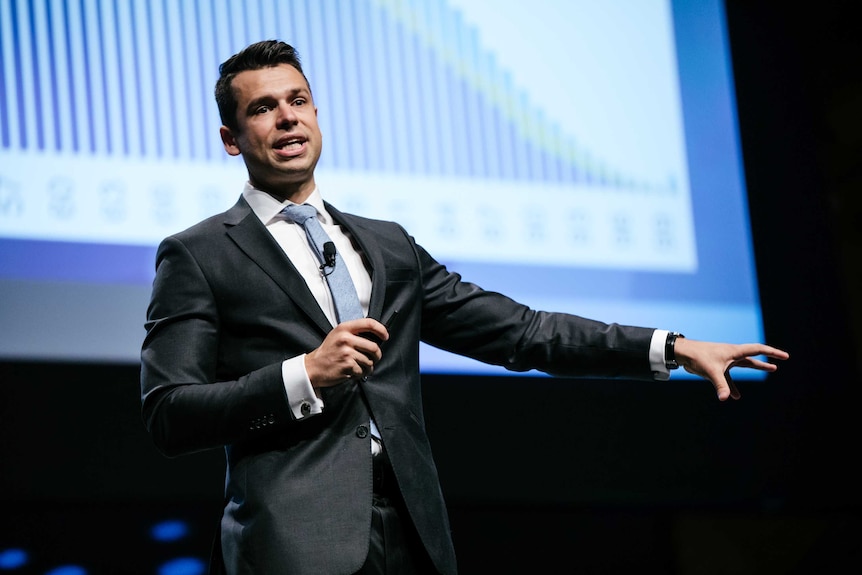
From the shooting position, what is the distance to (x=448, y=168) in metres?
3.09

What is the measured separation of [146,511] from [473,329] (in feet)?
4.01

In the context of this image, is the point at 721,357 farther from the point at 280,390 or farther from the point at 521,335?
the point at 280,390

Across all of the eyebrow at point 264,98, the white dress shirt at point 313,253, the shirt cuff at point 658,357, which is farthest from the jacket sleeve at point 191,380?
the shirt cuff at point 658,357

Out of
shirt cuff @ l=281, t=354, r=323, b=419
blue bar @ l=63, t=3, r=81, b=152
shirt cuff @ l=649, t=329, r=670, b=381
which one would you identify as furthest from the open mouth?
blue bar @ l=63, t=3, r=81, b=152

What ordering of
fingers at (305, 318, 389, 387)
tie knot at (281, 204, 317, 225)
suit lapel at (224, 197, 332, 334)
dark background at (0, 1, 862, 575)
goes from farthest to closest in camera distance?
dark background at (0, 1, 862, 575)
tie knot at (281, 204, 317, 225)
suit lapel at (224, 197, 332, 334)
fingers at (305, 318, 389, 387)

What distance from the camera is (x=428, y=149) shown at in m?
3.08

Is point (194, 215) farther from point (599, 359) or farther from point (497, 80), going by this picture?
point (599, 359)

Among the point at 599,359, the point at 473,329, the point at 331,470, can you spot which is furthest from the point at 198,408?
A: the point at 599,359

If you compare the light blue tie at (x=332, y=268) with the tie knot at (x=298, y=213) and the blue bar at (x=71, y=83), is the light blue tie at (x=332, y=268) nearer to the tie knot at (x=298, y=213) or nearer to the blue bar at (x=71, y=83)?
the tie knot at (x=298, y=213)

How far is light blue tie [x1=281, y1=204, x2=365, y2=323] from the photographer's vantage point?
5.36 ft

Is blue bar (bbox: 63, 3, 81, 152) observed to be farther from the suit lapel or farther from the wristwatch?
the wristwatch

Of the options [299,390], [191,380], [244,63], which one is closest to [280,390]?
[299,390]

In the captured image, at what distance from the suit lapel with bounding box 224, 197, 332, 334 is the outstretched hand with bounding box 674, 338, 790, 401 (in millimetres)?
622

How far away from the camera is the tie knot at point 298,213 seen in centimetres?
175
